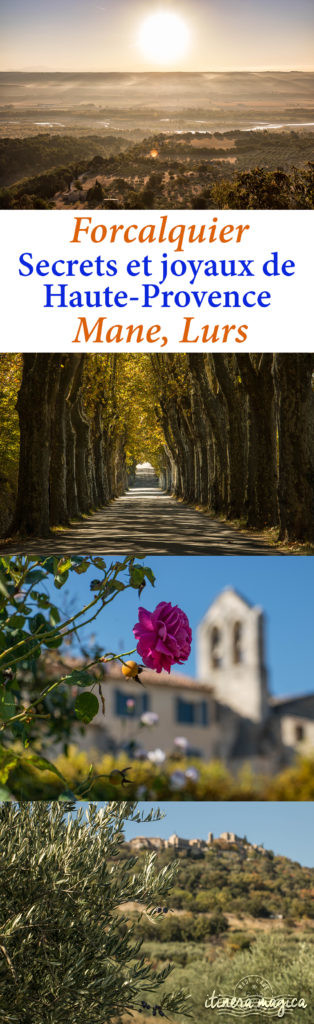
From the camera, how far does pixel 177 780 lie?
636 cm

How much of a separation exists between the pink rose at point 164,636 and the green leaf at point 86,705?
1.64 feet

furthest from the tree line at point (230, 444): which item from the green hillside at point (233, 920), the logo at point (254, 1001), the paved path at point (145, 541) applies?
the logo at point (254, 1001)

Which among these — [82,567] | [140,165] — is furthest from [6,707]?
[140,165]

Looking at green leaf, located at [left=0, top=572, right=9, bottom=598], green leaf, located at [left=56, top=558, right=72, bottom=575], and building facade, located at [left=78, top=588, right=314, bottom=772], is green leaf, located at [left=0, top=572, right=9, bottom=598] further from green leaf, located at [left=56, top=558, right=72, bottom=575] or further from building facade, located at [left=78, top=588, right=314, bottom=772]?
building facade, located at [left=78, top=588, right=314, bottom=772]

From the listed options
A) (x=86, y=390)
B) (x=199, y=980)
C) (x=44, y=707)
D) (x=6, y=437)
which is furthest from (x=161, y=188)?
(x=6, y=437)

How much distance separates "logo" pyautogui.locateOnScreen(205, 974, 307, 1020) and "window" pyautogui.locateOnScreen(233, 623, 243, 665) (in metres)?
9.06

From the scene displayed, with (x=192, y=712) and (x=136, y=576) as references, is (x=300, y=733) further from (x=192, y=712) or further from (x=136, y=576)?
(x=136, y=576)

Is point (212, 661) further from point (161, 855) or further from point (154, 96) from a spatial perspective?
point (161, 855)

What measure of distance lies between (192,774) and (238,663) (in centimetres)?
81

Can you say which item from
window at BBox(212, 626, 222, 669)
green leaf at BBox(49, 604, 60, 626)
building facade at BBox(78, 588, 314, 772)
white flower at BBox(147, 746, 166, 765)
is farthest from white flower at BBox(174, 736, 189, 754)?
green leaf at BBox(49, 604, 60, 626)

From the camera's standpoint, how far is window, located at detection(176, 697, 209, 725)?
621 centimetres

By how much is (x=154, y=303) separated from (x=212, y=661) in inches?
87.0

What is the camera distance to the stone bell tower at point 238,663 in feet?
19.7

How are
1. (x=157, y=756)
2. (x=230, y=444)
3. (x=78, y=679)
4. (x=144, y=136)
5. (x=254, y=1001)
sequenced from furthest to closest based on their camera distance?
(x=254, y=1001) < (x=230, y=444) < (x=144, y=136) < (x=157, y=756) < (x=78, y=679)
